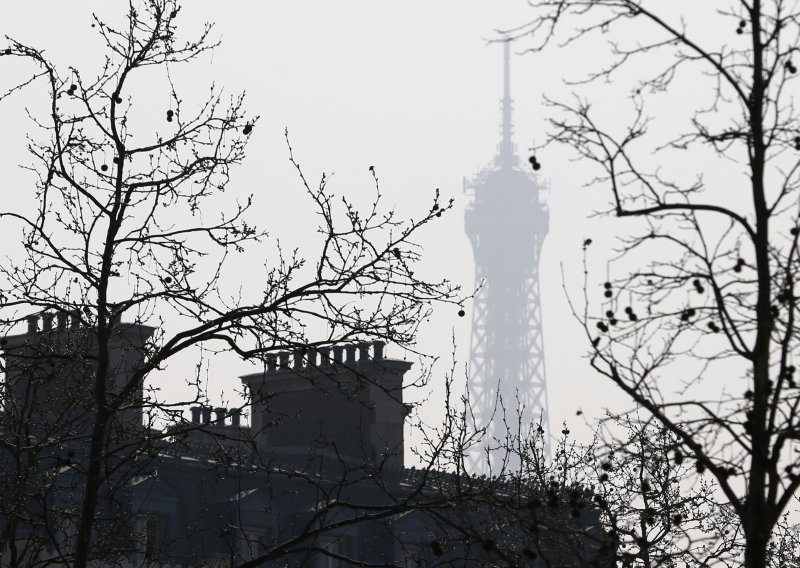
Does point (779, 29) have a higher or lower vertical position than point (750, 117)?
higher

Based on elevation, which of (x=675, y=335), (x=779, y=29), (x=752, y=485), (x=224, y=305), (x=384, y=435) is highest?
(x=384, y=435)

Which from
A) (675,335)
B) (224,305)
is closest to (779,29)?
(675,335)

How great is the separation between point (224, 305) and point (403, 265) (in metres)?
1.70

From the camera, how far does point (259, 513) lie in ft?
124

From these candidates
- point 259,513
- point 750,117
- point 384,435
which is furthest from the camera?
point 384,435

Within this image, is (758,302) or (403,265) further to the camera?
(403,265)

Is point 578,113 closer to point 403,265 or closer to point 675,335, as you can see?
point 675,335

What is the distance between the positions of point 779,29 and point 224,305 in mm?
5681

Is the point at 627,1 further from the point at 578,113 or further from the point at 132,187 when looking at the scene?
the point at 132,187

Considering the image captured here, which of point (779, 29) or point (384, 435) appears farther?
point (384, 435)

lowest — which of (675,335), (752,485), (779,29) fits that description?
(752,485)

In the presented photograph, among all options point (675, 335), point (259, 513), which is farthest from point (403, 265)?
point (259, 513)

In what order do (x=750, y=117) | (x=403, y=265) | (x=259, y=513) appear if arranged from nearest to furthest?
(x=750, y=117), (x=403, y=265), (x=259, y=513)

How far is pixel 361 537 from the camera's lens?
39875mm
